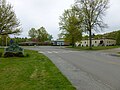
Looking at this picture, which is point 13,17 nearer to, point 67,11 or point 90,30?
point 90,30

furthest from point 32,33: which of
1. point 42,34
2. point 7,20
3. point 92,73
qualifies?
point 92,73

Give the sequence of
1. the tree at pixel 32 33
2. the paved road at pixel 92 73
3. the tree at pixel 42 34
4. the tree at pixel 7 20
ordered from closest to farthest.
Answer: the paved road at pixel 92 73 → the tree at pixel 7 20 → the tree at pixel 42 34 → the tree at pixel 32 33

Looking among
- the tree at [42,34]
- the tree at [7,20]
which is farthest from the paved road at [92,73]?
the tree at [42,34]

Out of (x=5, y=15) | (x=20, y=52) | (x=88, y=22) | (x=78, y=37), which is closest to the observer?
(x=20, y=52)

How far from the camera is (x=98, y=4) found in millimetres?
50469

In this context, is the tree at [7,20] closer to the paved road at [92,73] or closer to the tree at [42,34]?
the paved road at [92,73]

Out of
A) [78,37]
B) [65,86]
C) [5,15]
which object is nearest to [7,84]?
[65,86]

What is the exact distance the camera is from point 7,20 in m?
40.1

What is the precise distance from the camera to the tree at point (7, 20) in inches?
1564

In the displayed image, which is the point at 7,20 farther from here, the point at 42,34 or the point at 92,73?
the point at 42,34

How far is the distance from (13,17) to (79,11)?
16741 millimetres

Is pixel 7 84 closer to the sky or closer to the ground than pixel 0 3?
closer to the ground

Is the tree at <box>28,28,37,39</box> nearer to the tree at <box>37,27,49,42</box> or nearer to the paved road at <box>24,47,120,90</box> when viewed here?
the tree at <box>37,27,49,42</box>

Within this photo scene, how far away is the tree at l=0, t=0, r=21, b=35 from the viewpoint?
3972 cm
